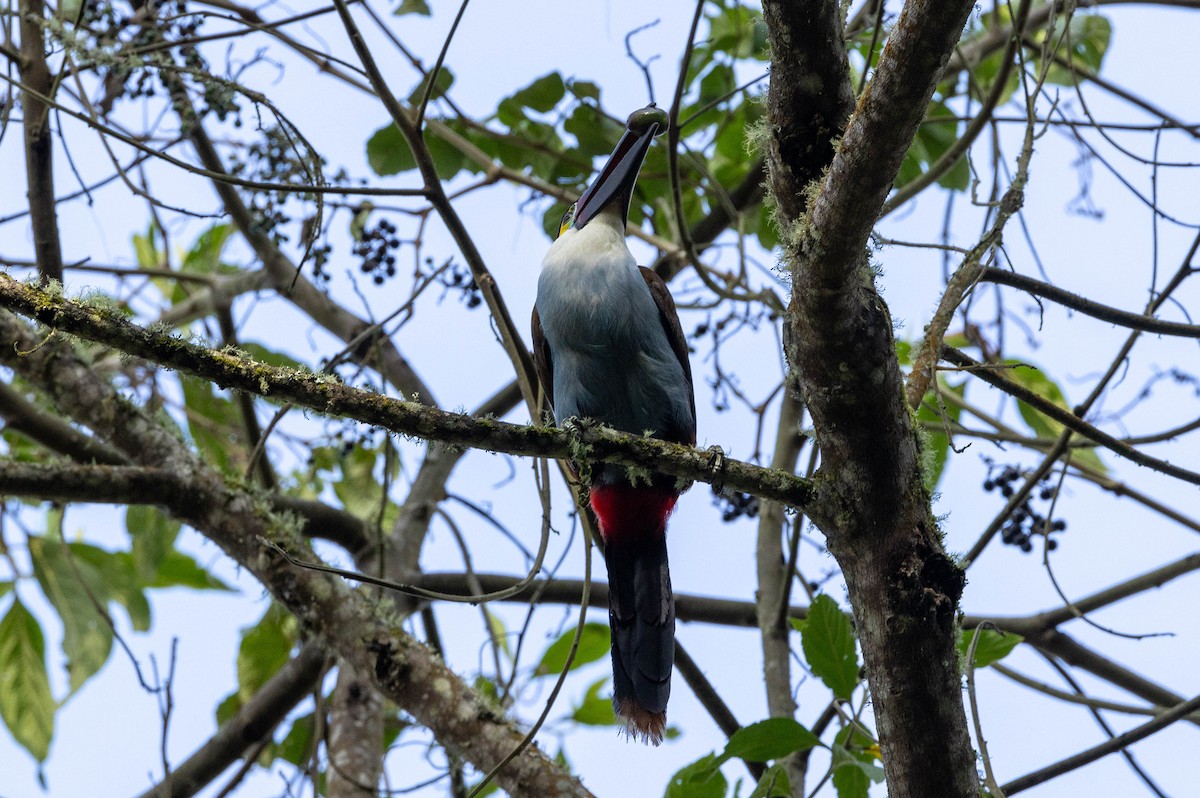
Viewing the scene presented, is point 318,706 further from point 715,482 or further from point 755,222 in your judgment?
point 755,222

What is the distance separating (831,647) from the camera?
106 inches

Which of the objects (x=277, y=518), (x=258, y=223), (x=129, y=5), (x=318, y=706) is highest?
(x=129, y=5)

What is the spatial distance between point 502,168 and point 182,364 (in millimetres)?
2364

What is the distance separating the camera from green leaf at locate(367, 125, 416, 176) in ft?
13.0

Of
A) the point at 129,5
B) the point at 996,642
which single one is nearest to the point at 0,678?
the point at 129,5

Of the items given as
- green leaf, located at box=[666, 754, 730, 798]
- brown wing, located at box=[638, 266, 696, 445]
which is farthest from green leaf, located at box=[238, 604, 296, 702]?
green leaf, located at box=[666, 754, 730, 798]

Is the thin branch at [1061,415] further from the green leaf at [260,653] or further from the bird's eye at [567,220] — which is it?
the green leaf at [260,653]

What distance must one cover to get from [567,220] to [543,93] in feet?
1.68

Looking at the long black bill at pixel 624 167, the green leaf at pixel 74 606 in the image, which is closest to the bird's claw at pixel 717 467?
the long black bill at pixel 624 167

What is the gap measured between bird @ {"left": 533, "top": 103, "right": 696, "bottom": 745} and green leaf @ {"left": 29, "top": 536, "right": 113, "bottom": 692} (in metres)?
2.08

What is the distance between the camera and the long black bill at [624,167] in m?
3.44

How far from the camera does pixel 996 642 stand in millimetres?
2602

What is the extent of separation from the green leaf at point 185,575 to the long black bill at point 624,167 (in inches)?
95.0

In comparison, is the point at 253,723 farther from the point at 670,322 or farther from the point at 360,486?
the point at 670,322
